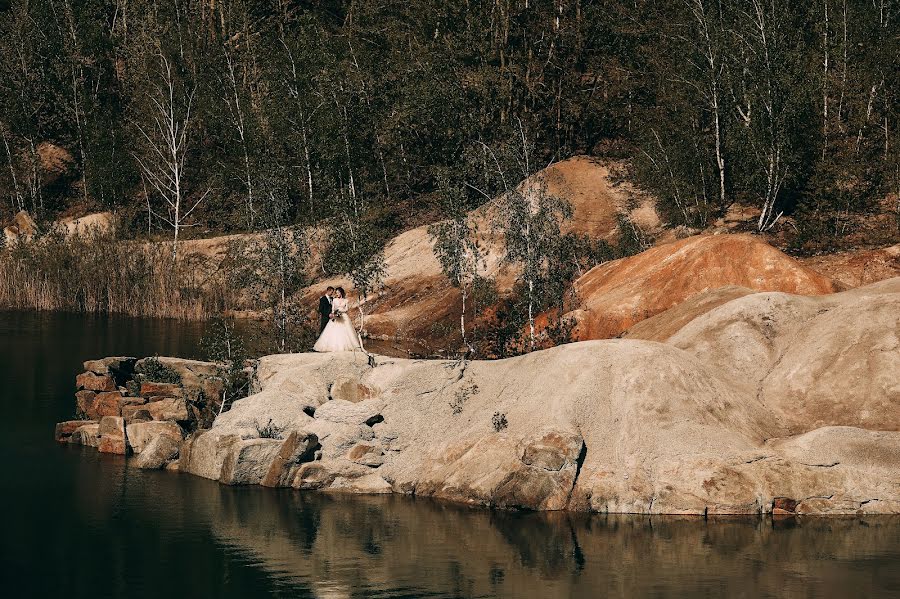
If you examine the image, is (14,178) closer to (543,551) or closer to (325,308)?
(325,308)

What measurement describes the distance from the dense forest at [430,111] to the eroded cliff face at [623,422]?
11681mm

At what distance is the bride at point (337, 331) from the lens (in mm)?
38656

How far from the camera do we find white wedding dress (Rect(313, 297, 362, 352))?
38.7m

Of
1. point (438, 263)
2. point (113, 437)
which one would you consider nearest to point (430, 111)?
point (438, 263)

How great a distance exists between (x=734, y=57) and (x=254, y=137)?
39.3 metres

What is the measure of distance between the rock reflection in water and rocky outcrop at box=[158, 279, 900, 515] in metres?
0.84

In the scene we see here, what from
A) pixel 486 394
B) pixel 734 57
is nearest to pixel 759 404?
pixel 486 394

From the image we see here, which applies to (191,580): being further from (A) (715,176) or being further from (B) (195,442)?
(A) (715,176)

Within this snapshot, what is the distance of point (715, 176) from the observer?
194ft

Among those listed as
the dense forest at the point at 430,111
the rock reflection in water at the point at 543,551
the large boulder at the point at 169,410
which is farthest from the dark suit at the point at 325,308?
the rock reflection in water at the point at 543,551

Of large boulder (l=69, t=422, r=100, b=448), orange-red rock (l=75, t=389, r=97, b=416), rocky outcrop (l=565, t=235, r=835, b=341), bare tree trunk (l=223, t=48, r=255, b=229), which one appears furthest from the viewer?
bare tree trunk (l=223, t=48, r=255, b=229)

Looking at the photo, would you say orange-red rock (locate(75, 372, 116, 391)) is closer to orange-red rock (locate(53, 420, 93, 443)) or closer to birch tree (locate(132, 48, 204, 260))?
orange-red rock (locate(53, 420, 93, 443))

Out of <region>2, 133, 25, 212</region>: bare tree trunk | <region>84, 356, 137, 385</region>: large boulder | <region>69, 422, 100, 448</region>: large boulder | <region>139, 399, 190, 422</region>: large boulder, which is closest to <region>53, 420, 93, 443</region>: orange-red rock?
<region>69, 422, 100, 448</region>: large boulder

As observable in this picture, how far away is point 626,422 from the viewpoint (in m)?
29.6
